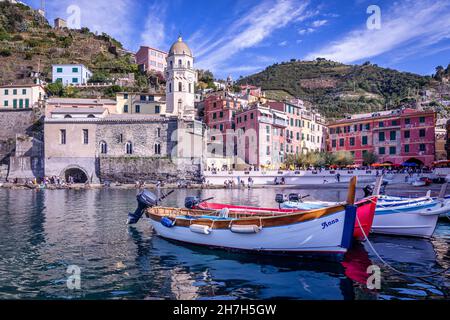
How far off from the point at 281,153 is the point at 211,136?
12289mm

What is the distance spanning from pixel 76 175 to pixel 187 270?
4916 cm

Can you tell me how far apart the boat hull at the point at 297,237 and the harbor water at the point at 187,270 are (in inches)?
13.9

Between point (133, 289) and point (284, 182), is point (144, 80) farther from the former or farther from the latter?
point (133, 289)

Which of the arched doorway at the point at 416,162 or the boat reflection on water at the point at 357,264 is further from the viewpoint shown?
the arched doorway at the point at 416,162

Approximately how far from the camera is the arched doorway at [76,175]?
52.3 meters

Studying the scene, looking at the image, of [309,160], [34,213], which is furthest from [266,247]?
[309,160]

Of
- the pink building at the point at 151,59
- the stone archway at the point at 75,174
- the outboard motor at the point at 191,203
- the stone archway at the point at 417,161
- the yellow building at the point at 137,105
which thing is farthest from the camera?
the pink building at the point at 151,59

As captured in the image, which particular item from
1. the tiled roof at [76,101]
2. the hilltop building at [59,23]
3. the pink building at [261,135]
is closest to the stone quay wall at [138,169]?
the pink building at [261,135]

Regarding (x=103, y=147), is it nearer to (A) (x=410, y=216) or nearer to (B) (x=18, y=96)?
(B) (x=18, y=96)

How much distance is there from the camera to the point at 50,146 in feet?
169

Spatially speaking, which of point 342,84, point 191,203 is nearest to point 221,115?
point 191,203

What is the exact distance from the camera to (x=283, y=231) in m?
10.8

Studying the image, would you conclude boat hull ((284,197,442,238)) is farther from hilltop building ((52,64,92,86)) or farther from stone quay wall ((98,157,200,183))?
hilltop building ((52,64,92,86))

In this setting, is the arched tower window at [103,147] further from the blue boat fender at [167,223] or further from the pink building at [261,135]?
the blue boat fender at [167,223]
